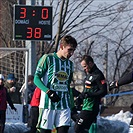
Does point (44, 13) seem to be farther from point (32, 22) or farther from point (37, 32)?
point (37, 32)

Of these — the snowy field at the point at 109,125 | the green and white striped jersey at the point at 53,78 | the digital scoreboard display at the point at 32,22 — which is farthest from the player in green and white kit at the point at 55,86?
the digital scoreboard display at the point at 32,22

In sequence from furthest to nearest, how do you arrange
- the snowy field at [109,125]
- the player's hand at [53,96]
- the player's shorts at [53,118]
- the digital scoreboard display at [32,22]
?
the digital scoreboard display at [32,22], the snowy field at [109,125], the player's shorts at [53,118], the player's hand at [53,96]

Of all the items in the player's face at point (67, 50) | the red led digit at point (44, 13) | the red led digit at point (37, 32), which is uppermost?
the red led digit at point (44, 13)

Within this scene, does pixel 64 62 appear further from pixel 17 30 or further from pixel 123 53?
pixel 123 53

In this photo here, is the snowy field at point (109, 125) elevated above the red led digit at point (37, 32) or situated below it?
below

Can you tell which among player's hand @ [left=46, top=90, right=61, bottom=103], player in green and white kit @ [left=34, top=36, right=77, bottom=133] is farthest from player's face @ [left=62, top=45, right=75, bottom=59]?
player's hand @ [left=46, top=90, right=61, bottom=103]

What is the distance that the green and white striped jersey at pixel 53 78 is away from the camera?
9180 millimetres

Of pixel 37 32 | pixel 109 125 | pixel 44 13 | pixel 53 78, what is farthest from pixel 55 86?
pixel 44 13

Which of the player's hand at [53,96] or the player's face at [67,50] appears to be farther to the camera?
the player's face at [67,50]

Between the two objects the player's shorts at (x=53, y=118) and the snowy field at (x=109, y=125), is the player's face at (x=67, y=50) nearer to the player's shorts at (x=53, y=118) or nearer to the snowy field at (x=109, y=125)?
the player's shorts at (x=53, y=118)

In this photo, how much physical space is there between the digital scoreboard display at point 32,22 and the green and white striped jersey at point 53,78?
961 cm

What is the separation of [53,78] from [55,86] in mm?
120

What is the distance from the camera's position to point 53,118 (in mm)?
9172

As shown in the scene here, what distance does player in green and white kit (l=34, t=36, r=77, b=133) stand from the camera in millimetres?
9148
